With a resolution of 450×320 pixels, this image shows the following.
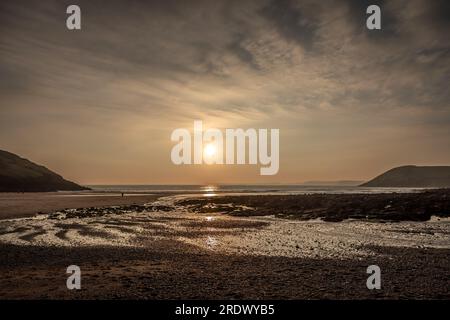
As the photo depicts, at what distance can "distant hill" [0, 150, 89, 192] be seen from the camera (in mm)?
132250

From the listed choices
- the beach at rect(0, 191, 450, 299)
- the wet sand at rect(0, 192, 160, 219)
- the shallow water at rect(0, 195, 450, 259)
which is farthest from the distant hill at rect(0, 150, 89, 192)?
the beach at rect(0, 191, 450, 299)

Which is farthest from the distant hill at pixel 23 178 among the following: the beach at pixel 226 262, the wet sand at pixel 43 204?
the beach at pixel 226 262

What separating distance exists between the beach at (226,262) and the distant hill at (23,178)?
123 meters

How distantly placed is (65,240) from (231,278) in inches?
533

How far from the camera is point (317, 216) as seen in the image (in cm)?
3622

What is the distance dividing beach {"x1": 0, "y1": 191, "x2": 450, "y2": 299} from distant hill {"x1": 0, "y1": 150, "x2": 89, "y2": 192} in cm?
12328

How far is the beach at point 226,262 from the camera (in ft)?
35.5

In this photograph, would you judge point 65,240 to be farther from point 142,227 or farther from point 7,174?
point 7,174

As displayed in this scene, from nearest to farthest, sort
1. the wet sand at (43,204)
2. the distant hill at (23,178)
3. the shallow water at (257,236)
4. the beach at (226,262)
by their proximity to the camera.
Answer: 1. the beach at (226,262)
2. the shallow water at (257,236)
3. the wet sand at (43,204)
4. the distant hill at (23,178)

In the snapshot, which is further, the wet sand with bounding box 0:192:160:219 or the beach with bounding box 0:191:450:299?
the wet sand with bounding box 0:192:160:219

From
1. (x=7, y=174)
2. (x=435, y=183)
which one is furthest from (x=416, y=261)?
(x=435, y=183)

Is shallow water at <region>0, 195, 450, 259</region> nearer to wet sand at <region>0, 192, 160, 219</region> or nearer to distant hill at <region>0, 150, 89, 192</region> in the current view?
wet sand at <region>0, 192, 160, 219</region>

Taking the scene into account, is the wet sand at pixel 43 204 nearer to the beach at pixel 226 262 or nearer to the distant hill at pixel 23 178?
the beach at pixel 226 262
